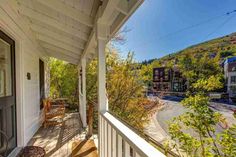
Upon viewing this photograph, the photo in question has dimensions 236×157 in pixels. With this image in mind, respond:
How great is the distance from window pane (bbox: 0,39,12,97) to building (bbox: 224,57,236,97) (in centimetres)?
259

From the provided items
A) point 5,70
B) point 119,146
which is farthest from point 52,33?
point 119,146

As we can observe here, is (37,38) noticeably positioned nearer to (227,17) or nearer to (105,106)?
(105,106)

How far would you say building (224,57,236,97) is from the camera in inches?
48.7

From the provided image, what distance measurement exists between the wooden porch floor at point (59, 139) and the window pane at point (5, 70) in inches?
49.1

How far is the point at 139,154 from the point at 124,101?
4732mm

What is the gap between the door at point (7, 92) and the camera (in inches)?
97.0

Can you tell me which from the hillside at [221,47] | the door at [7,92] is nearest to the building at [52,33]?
the door at [7,92]

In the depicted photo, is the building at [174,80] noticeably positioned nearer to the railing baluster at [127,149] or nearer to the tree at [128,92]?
the railing baluster at [127,149]

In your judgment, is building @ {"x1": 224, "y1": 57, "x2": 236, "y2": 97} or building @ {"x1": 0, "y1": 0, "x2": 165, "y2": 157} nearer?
building @ {"x1": 224, "y1": 57, "x2": 236, "y2": 97}

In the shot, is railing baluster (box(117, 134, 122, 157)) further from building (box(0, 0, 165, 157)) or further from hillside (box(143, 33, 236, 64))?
hillside (box(143, 33, 236, 64))

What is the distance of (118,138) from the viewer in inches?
59.9

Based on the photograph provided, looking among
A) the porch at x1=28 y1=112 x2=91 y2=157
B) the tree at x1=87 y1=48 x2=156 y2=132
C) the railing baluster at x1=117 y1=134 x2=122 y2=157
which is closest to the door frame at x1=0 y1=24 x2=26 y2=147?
the porch at x1=28 y1=112 x2=91 y2=157

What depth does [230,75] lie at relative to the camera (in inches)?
52.4

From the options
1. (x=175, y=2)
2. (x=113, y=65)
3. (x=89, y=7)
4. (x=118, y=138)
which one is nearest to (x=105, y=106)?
(x=118, y=138)
